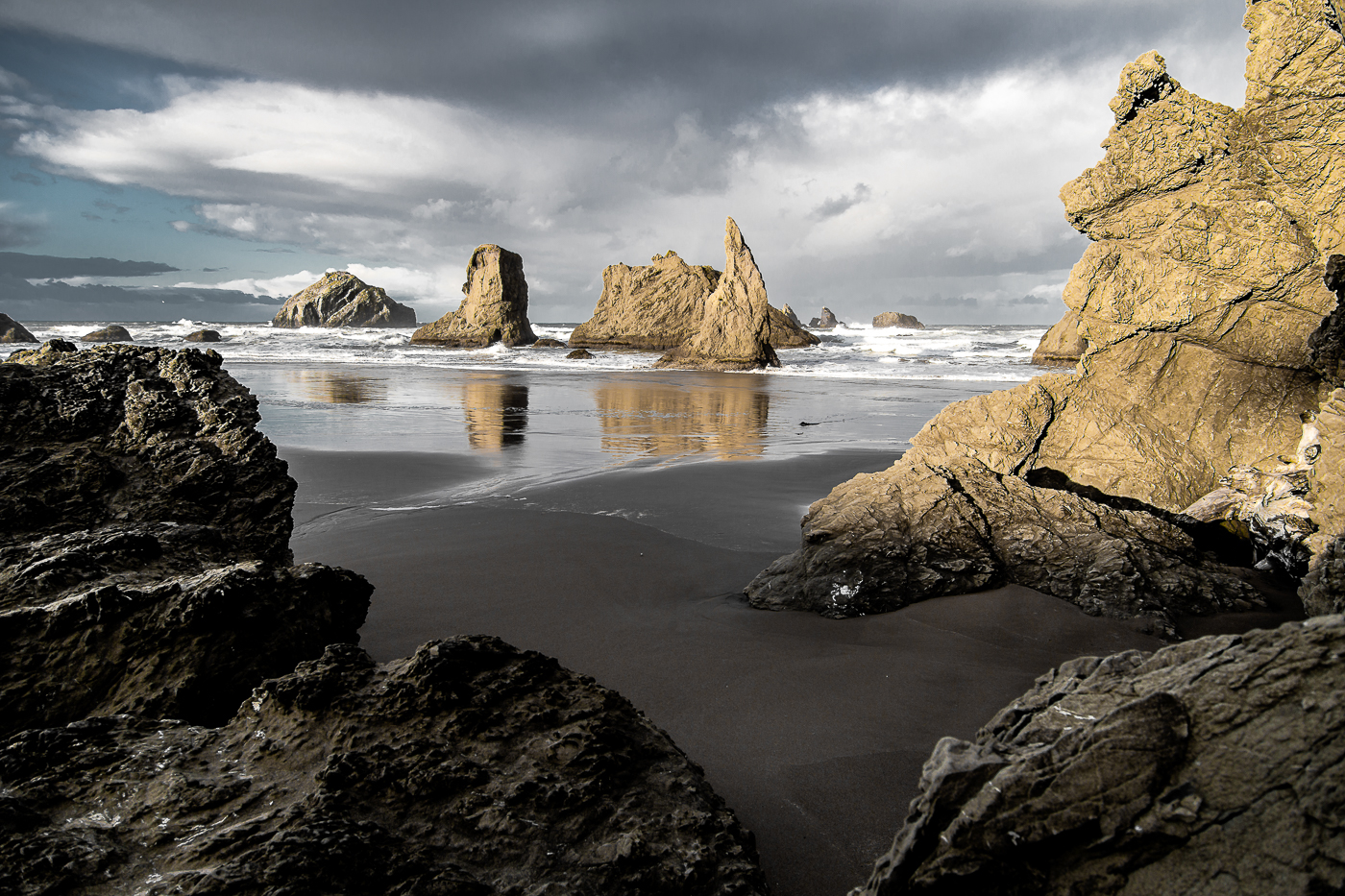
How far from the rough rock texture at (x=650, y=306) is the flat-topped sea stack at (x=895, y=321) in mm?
40451

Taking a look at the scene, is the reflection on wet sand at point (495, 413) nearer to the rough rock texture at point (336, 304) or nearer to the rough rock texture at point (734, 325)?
the rough rock texture at point (734, 325)

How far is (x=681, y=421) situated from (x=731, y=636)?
365 inches

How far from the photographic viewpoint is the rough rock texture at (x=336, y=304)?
66.1 meters

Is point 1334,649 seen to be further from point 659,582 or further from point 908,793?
point 659,582

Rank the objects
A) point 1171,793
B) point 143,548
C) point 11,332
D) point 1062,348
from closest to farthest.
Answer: point 1171,793, point 143,548, point 1062,348, point 11,332

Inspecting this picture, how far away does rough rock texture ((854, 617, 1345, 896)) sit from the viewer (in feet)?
3.41

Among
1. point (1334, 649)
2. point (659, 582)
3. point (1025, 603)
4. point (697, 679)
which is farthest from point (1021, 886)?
point (659, 582)

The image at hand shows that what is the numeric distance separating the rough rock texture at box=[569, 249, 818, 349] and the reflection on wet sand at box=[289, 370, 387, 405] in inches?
1105

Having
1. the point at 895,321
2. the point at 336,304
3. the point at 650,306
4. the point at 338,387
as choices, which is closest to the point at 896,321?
the point at 895,321

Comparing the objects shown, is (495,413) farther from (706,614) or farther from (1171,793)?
(1171,793)

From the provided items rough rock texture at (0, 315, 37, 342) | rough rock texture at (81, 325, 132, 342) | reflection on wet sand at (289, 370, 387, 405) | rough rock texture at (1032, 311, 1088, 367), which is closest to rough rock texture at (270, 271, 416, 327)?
rough rock texture at (81, 325, 132, 342)

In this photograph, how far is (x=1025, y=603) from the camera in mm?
3455

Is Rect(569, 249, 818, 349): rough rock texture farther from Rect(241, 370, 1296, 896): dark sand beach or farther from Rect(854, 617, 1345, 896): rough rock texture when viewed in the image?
Rect(854, 617, 1345, 896): rough rock texture

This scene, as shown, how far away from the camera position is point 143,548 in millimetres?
2408
